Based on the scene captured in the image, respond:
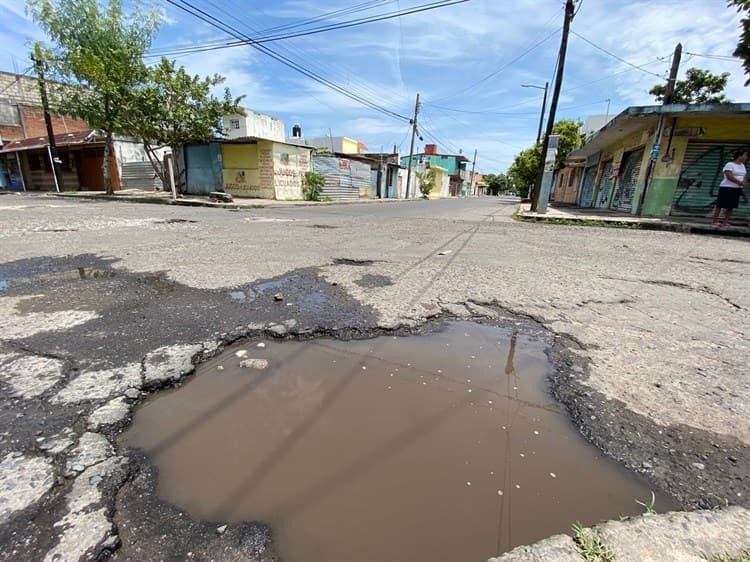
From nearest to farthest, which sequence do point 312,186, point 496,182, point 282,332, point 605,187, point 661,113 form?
1. point 282,332
2. point 661,113
3. point 605,187
4. point 312,186
5. point 496,182

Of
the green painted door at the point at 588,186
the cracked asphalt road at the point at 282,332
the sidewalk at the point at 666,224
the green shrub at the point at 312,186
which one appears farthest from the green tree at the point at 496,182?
the cracked asphalt road at the point at 282,332

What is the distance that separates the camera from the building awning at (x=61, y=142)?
819 inches

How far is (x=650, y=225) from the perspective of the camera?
29.7 feet

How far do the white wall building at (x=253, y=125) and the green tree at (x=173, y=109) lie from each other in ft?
25.9

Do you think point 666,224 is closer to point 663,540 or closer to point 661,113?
point 661,113

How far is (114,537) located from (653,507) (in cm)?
188

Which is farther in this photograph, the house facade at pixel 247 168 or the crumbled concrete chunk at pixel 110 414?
the house facade at pixel 247 168

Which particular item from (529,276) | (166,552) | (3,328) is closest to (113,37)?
(3,328)

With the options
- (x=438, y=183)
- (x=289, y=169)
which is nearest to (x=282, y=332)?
(x=289, y=169)

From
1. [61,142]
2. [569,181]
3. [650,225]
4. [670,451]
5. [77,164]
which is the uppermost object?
[61,142]

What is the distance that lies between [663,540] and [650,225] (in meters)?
10.2

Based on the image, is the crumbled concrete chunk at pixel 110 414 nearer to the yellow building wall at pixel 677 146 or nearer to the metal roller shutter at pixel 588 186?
the yellow building wall at pixel 677 146

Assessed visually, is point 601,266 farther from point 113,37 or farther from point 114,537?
point 113,37

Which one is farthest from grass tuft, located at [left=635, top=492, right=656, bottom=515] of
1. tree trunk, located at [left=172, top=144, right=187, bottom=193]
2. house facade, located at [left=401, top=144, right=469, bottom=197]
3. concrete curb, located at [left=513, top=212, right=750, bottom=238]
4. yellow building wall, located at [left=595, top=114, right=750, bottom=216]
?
house facade, located at [left=401, top=144, right=469, bottom=197]
